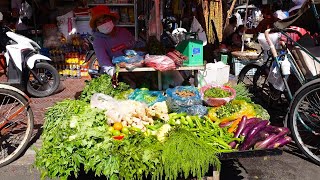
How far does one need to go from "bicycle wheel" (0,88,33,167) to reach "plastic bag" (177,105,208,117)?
1.90 m

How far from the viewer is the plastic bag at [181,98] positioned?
13.6 ft

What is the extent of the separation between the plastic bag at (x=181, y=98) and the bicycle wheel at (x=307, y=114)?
1.16m

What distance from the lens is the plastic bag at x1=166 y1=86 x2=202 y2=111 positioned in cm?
414

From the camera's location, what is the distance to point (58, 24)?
8.84 metres

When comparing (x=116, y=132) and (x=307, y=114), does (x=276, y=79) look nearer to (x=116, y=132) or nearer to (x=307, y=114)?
(x=307, y=114)

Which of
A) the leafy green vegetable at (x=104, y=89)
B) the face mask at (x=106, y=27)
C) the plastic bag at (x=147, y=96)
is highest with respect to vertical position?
the face mask at (x=106, y=27)

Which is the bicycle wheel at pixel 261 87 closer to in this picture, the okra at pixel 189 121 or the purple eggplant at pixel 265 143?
the okra at pixel 189 121

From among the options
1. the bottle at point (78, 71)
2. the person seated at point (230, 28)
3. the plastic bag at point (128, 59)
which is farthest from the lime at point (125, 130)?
the person seated at point (230, 28)

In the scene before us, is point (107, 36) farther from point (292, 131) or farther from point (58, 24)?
point (58, 24)

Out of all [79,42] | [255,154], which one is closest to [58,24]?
[79,42]

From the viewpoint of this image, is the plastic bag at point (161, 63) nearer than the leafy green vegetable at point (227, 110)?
No

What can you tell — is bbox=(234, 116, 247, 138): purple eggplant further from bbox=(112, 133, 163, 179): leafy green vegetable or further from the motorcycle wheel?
the motorcycle wheel

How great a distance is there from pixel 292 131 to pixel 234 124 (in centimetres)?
103

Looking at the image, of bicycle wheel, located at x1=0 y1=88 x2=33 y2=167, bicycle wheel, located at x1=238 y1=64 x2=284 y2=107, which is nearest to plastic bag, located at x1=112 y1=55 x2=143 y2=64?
bicycle wheel, located at x1=0 y1=88 x2=33 y2=167
